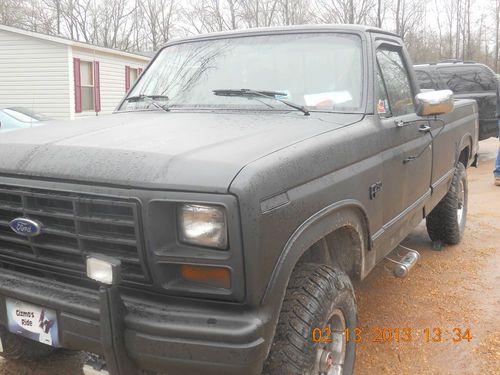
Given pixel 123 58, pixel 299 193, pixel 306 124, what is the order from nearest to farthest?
pixel 299 193
pixel 306 124
pixel 123 58

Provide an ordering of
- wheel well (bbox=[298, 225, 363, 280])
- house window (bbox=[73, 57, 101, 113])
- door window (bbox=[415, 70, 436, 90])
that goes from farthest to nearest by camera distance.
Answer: house window (bbox=[73, 57, 101, 113])
door window (bbox=[415, 70, 436, 90])
wheel well (bbox=[298, 225, 363, 280])

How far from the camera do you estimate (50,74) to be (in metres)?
16.1

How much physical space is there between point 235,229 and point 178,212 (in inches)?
9.6

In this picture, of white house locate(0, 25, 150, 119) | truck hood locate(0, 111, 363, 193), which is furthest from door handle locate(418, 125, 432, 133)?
white house locate(0, 25, 150, 119)

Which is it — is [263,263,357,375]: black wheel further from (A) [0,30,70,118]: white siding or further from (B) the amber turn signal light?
(A) [0,30,70,118]: white siding

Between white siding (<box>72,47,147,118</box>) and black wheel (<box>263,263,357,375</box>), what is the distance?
15548 millimetres

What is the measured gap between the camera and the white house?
52.5 feet

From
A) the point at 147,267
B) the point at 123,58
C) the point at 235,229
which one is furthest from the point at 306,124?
the point at 123,58

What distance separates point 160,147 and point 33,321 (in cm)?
95

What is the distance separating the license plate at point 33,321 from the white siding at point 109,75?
15284mm

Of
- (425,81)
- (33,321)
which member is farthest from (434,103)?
(425,81)

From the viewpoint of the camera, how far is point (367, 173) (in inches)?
109

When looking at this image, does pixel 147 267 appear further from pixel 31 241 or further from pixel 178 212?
pixel 31 241

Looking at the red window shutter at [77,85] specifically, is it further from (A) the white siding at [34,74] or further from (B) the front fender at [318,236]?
(B) the front fender at [318,236]
